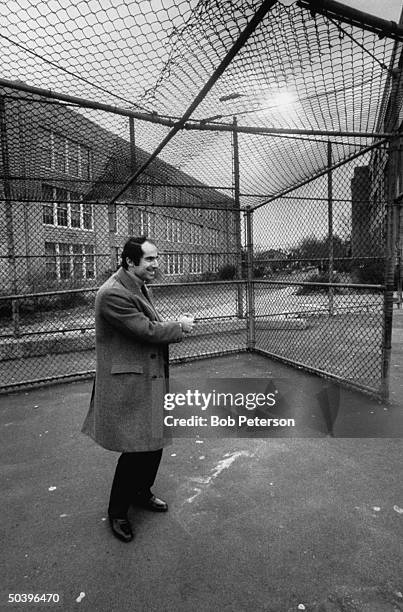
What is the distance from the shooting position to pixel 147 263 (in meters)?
2.43

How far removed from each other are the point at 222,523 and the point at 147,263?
1.74 metres

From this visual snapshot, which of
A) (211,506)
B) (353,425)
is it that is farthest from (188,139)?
(211,506)

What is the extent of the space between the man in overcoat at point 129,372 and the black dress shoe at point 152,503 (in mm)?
243

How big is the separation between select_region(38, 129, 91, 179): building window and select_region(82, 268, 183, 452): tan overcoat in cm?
392

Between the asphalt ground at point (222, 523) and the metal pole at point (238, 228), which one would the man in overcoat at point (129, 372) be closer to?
the asphalt ground at point (222, 523)

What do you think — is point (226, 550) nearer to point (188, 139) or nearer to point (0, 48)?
point (0, 48)

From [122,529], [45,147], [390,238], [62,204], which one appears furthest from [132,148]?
[62,204]

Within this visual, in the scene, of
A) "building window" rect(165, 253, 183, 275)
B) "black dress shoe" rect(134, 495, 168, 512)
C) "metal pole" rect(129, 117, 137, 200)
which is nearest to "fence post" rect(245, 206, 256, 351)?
"metal pole" rect(129, 117, 137, 200)

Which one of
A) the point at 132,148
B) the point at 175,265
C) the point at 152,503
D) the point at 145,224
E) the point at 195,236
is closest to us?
the point at 152,503

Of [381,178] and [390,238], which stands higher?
[381,178]

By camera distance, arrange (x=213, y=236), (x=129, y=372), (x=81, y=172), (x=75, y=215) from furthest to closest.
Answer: (x=75, y=215) < (x=213, y=236) < (x=81, y=172) < (x=129, y=372)

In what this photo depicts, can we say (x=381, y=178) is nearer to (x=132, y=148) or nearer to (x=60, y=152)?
(x=132, y=148)

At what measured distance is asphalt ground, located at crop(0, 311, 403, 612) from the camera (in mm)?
1944

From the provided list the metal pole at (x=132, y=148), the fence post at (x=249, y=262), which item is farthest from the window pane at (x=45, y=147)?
the fence post at (x=249, y=262)
